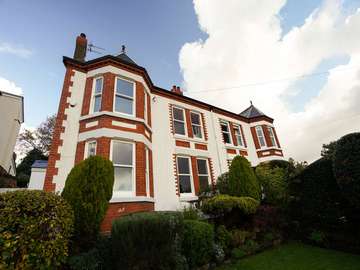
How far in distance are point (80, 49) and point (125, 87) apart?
3837mm

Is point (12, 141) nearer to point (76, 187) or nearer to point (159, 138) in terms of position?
point (159, 138)

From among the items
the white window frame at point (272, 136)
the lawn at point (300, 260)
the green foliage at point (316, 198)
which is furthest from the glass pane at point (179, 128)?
the white window frame at point (272, 136)

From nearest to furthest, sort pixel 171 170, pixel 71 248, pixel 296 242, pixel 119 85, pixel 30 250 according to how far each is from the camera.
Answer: pixel 30 250 → pixel 71 248 → pixel 296 242 → pixel 119 85 → pixel 171 170

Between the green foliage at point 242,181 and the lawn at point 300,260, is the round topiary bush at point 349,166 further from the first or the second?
the green foliage at point 242,181

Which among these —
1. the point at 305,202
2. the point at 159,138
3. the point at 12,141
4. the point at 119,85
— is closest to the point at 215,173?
the point at 159,138

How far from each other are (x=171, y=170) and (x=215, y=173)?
11.6 feet

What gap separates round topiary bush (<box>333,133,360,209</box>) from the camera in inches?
209

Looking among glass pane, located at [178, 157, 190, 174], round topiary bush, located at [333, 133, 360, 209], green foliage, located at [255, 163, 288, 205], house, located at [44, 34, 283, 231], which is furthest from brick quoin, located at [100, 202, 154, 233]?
round topiary bush, located at [333, 133, 360, 209]

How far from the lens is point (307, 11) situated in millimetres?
8820

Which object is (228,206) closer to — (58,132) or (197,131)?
(197,131)

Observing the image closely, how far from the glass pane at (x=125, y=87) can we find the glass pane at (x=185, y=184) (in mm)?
5560

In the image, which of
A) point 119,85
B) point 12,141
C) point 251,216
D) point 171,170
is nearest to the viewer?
point 251,216

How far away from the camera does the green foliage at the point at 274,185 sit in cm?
875

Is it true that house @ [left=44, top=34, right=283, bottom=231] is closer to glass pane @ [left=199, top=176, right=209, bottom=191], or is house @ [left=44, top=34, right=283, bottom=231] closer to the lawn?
glass pane @ [left=199, top=176, right=209, bottom=191]
